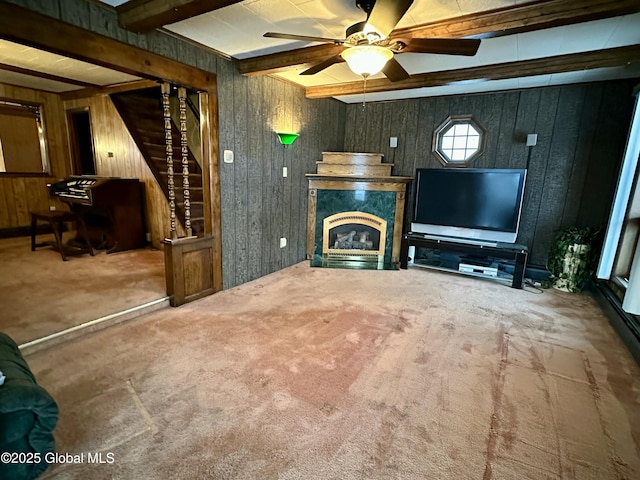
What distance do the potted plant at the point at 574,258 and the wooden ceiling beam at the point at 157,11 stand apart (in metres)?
4.05

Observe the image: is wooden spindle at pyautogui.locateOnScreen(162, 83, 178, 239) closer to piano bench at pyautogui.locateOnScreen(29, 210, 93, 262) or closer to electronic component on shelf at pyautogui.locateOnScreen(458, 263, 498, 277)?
piano bench at pyautogui.locateOnScreen(29, 210, 93, 262)

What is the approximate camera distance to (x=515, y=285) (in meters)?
3.84

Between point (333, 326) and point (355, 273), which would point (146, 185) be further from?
point (333, 326)

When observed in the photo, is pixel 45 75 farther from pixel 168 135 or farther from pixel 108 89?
pixel 168 135

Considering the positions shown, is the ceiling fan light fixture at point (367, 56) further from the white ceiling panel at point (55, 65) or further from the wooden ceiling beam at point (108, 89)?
the white ceiling panel at point (55, 65)

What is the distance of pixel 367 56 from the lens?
6.72ft

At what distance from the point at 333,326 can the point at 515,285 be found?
250 centimetres

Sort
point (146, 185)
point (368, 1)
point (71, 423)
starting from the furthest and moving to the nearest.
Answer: point (146, 185) → point (368, 1) → point (71, 423)

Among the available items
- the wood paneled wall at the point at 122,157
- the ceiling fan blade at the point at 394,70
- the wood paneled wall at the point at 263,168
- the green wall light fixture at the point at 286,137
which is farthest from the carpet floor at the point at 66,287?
the ceiling fan blade at the point at 394,70

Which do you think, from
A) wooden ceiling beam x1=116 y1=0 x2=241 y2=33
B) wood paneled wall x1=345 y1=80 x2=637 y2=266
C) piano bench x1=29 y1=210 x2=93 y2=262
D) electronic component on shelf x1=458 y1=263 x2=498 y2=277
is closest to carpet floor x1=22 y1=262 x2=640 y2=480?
electronic component on shelf x1=458 y1=263 x2=498 y2=277

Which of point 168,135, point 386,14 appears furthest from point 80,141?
point 386,14

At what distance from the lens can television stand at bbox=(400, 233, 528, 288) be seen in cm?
383

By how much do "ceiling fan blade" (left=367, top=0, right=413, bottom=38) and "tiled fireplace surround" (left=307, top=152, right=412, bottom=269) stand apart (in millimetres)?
2786

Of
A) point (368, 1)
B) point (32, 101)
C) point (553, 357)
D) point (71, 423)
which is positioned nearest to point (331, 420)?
point (71, 423)
